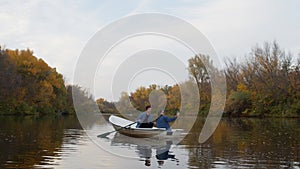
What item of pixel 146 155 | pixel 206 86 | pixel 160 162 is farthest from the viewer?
pixel 206 86

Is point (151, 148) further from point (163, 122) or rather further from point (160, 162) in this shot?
point (160, 162)

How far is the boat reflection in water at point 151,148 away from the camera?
15127mm

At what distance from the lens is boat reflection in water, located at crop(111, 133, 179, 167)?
15.1m

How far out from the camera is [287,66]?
67812mm

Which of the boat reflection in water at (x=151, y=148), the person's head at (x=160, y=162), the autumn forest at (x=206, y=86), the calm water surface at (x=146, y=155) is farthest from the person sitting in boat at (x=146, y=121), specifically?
the autumn forest at (x=206, y=86)

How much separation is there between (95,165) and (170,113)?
5258 cm

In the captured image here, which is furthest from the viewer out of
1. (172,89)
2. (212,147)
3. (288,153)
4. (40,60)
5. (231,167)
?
(40,60)

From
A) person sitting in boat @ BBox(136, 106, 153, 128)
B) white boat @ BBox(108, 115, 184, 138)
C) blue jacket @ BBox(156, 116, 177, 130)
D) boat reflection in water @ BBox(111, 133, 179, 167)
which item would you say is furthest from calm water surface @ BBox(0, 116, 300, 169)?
person sitting in boat @ BBox(136, 106, 153, 128)

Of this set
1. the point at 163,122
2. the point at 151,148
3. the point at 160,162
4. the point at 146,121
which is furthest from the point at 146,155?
the point at 146,121

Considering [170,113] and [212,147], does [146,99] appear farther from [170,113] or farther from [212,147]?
[212,147]

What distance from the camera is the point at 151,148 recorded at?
18.5 meters

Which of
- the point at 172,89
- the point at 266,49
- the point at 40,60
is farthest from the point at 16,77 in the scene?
the point at 266,49

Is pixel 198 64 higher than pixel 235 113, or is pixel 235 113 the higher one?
pixel 198 64

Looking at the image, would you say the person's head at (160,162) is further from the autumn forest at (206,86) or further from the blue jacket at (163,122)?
the autumn forest at (206,86)
